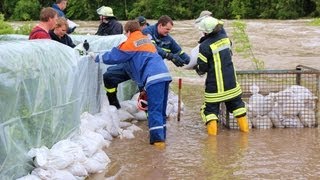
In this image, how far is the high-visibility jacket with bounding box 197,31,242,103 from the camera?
26.5ft

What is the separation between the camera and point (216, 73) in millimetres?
8109

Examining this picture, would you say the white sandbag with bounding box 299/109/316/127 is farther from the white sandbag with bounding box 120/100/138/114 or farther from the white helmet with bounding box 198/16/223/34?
the white sandbag with bounding box 120/100/138/114

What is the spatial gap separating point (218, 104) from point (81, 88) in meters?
1.90

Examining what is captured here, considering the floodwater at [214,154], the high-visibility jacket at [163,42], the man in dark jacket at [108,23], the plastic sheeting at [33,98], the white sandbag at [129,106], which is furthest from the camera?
the man in dark jacket at [108,23]

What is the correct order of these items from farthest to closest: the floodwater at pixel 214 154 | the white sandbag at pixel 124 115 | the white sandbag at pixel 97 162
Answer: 1. the white sandbag at pixel 124 115
2. the floodwater at pixel 214 154
3. the white sandbag at pixel 97 162

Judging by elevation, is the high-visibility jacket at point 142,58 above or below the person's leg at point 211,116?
above

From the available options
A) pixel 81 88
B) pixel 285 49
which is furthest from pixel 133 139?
pixel 285 49

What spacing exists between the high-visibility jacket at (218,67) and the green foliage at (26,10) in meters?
42.3

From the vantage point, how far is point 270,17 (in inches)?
1783

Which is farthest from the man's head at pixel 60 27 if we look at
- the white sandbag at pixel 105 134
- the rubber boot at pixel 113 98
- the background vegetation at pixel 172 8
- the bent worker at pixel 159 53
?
the background vegetation at pixel 172 8

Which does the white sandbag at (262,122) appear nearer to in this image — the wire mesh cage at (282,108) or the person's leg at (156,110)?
the wire mesh cage at (282,108)

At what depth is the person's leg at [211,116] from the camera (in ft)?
26.8

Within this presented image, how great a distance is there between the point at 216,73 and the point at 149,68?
1.05 meters

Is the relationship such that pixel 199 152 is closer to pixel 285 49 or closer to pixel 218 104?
pixel 218 104
